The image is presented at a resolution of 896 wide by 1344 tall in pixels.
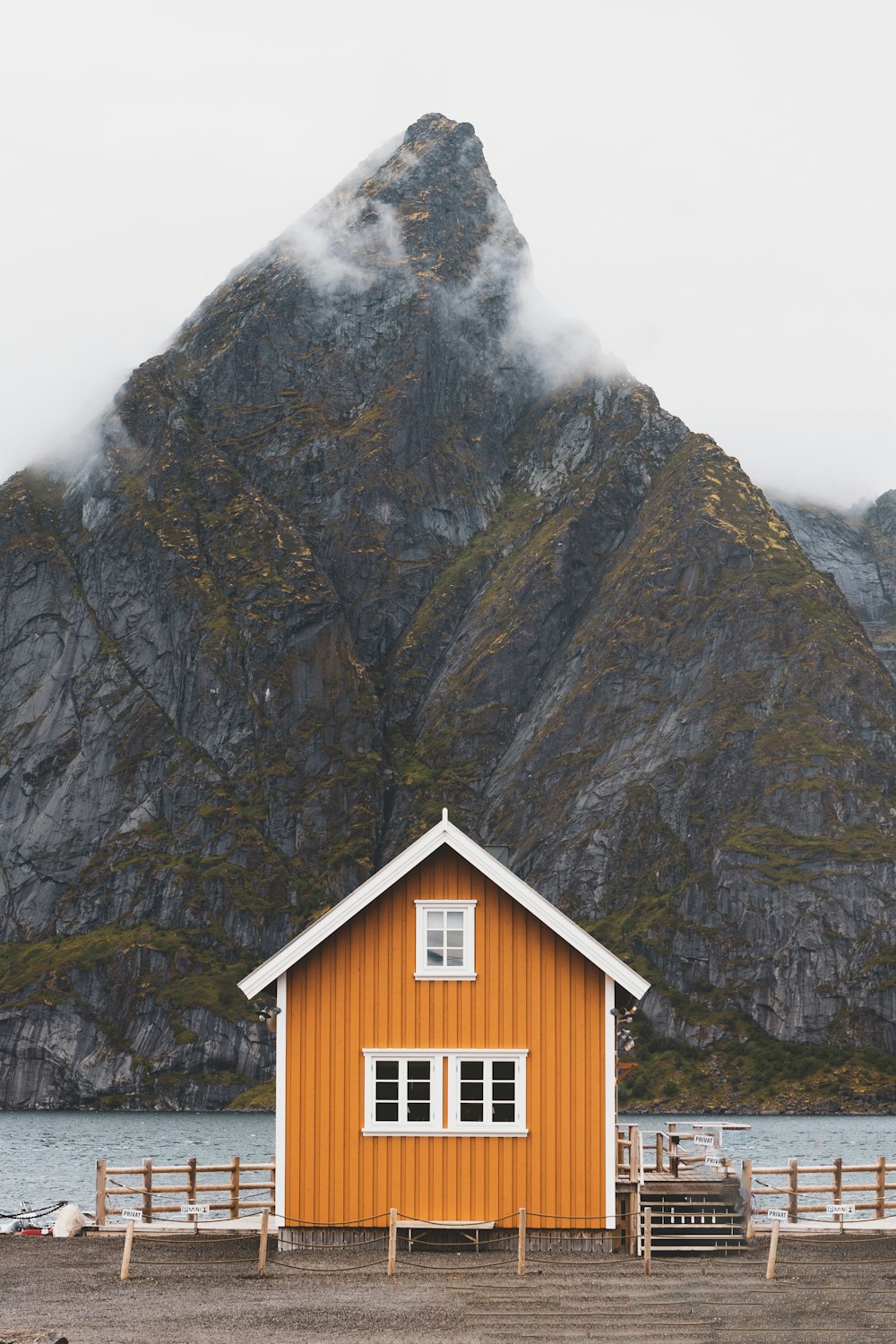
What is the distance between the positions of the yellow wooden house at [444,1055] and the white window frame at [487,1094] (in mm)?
27

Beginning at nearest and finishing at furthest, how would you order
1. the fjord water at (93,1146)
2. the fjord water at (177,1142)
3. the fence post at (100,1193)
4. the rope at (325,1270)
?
the rope at (325,1270) < the fence post at (100,1193) < the fjord water at (93,1146) < the fjord water at (177,1142)

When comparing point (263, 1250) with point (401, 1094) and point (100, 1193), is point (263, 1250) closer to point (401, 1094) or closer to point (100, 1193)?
point (401, 1094)

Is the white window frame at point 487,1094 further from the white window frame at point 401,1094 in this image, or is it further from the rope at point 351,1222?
the rope at point 351,1222

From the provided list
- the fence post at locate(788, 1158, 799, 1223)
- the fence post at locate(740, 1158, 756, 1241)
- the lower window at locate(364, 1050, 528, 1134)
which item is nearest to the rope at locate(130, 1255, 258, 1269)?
the lower window at locate(364, 1050, 528, 1134)

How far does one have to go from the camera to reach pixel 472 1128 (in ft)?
118

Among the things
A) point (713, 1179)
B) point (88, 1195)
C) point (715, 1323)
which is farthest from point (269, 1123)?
point (715, 1323)

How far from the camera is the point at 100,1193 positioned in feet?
127

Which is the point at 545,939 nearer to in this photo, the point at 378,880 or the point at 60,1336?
the point at 378,880

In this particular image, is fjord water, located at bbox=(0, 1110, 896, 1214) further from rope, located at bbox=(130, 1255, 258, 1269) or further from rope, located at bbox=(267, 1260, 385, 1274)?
rope, located at bbox=(267, 1260, 385, 1274)

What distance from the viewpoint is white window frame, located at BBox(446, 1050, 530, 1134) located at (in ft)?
118

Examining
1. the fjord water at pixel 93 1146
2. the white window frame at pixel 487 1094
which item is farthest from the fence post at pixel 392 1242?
the fjord water at pixel 93 1146

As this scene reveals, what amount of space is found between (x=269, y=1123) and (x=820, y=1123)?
55.4 meters

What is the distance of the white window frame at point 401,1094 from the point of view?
36.0m

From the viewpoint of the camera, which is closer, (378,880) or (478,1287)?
(478,1287)
